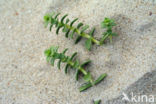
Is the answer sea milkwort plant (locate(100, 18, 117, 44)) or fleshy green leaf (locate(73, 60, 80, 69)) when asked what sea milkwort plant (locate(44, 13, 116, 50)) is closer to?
sea milkwort plant (locate(100, 18, 117, 44))

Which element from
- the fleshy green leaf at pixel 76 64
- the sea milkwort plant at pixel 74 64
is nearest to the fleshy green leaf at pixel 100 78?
the sea milkwort plant at pixel 74 64

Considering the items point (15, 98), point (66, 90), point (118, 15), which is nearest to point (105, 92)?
point (66, 90)

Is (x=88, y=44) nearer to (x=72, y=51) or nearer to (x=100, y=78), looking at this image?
(x=72, y=51)

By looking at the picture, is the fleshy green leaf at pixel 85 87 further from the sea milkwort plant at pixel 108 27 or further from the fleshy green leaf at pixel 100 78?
the sea milkwort plant at pixel 108 27

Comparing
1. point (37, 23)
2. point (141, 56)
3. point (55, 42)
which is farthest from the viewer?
point (37, 23)

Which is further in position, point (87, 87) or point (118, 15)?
Result: point (118, 15)

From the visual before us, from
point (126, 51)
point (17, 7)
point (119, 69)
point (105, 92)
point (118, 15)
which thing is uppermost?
point (17, 7)

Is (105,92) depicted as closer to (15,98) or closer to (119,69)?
(119,69)

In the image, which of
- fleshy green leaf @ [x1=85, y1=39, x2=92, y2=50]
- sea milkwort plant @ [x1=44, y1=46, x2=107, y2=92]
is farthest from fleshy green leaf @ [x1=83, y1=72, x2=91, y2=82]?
fleshy green leaf @ [x1=85, y1=39, x2=92, y2=50]

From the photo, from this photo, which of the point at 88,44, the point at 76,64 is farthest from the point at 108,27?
the point at 76,64
